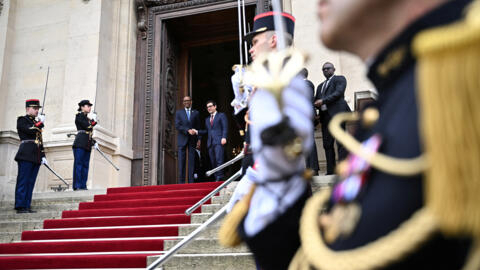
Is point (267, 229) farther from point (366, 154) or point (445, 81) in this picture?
point (445, 81)

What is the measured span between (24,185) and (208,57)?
1013 cm

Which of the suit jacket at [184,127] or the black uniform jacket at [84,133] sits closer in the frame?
the black uniform jacket at [84,133]

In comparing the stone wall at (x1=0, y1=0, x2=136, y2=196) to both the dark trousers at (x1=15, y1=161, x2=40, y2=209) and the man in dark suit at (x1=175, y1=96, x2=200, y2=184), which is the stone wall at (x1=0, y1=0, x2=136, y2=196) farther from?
the dark trousers at (x1=15, y1=161, x2=40, y2=209)

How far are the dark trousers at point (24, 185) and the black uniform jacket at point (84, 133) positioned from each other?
0.94 metres

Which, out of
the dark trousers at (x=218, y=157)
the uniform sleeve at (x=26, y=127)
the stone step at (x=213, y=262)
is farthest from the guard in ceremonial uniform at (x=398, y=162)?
the dark trousers at (x=218, y=157)

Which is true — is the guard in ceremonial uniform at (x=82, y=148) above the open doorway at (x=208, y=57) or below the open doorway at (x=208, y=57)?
below

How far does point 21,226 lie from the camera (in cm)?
611

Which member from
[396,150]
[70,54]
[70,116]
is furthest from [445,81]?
[70,54]

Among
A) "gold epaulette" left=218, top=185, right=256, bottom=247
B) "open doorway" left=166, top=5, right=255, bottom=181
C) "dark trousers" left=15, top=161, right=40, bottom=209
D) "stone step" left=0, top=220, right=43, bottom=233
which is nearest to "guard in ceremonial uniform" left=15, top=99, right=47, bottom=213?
"dark trousers" left=15, top=161, right=40, bottom=209

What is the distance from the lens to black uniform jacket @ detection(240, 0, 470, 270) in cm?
75

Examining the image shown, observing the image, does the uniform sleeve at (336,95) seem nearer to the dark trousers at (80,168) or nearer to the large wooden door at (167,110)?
the dark trousers at (80,168)

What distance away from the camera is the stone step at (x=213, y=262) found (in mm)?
3670

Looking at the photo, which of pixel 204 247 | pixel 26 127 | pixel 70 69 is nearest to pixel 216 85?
pixel 70 69

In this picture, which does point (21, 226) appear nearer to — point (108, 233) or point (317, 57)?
point (108, 233)
